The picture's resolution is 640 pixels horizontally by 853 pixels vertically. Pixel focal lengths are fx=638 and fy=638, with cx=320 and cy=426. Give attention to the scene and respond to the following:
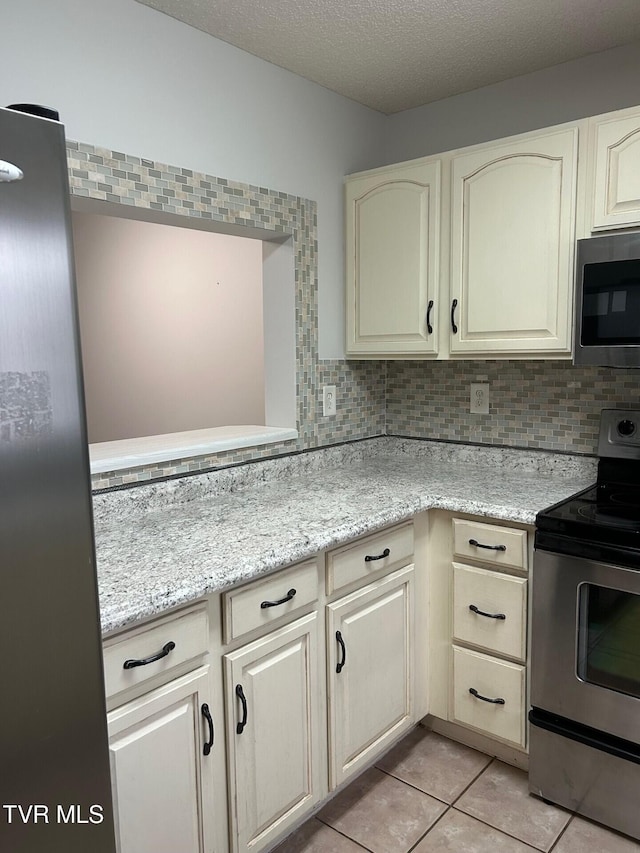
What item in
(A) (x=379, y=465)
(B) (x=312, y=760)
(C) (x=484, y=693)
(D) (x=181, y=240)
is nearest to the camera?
(B) (x=312, y=760)

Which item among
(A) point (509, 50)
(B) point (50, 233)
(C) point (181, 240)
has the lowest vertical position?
(B) point (50, 233)

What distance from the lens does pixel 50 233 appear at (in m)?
0.84

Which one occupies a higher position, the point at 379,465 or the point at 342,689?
the point at 379,465

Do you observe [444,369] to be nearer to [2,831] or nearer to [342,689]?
[342,689]

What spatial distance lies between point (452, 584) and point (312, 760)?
0.70 metres

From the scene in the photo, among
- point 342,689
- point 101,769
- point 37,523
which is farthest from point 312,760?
point 37,523

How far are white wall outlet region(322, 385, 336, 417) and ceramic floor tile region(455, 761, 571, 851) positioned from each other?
4.51ft

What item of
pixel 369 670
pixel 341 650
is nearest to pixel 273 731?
pixel 341 650

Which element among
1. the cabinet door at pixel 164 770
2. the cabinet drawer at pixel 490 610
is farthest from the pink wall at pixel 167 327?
the cabinet door at pixel 164 770

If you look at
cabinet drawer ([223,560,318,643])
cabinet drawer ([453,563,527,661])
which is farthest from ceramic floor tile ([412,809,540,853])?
cabinet drawer ([223,560,318,643])

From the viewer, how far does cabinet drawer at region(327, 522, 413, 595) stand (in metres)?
1.77

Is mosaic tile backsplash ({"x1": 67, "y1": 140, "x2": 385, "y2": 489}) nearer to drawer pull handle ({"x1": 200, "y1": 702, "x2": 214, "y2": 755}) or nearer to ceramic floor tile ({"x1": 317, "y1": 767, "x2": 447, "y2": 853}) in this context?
drawer pull handle ({"x1": 200, "y1": 702, "x2": 214, "y2": 755})

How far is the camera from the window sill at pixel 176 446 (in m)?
1.89

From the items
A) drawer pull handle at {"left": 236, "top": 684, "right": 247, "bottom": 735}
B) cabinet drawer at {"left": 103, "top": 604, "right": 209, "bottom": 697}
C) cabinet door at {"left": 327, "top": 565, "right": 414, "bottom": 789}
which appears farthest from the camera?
cabinet door at {"left": 327, "top": 565, "right": 414, "bottom": 789}
